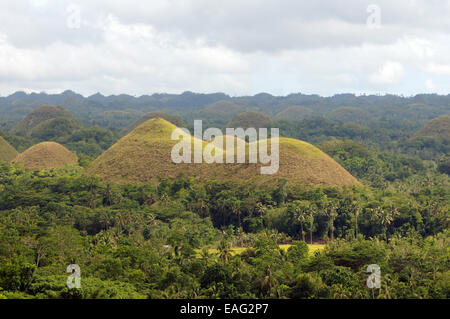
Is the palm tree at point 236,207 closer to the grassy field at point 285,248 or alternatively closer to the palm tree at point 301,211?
the palm tree at point 301,211

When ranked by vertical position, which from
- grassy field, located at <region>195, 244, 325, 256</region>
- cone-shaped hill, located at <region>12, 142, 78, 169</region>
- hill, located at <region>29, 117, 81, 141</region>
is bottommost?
grassy field, located at <region>195, 244, 325, 256</region>

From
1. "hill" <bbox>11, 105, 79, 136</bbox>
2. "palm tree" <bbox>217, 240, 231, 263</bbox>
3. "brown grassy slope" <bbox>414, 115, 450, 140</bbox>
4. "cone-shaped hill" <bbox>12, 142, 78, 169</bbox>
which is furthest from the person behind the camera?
"hill" <bbox>11, 105, 79, 136</bbox>

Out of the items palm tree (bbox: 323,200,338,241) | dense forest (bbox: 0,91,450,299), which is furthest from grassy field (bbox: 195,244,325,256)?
palm tree (bbox: 323,200,338,241)

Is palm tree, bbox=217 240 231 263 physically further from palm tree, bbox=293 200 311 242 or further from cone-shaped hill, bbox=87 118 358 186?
cone-shaped hill, bbox=87 118 358 186

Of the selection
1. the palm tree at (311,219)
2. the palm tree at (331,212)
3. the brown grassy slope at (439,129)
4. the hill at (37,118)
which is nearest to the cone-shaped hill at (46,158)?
the palm tree at (311,219)

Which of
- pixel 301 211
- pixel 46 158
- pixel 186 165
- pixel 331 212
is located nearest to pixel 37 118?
pixel 46 158
